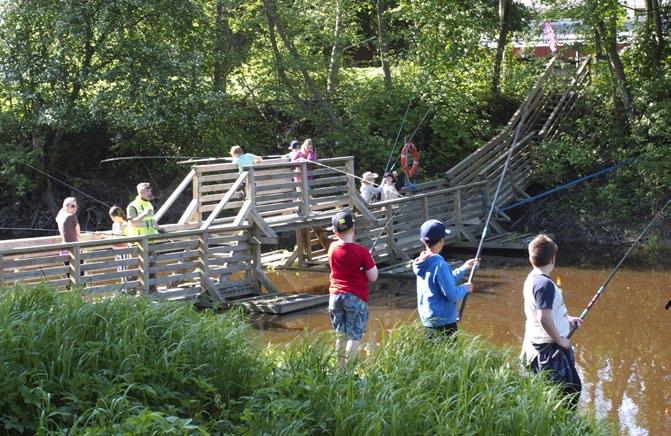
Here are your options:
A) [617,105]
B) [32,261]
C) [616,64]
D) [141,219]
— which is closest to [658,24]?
[616,64]

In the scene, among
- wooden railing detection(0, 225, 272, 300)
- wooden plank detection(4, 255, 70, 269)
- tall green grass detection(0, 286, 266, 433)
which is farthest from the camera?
wooden railing detection(0, 225, 272, 300)

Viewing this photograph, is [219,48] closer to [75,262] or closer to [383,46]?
[383,46]

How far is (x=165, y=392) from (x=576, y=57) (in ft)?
66.5

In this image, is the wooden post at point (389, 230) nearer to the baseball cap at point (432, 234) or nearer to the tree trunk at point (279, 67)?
the tree trunk at point (279, 67)

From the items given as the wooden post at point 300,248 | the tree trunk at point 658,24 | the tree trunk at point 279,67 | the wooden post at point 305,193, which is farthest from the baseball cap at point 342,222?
the tree trunk at point 279,67

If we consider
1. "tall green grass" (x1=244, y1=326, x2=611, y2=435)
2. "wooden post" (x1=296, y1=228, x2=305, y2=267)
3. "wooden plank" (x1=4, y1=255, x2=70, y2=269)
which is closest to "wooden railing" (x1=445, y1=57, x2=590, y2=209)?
"wooden post" (x1=296, y1=228, x2=305, y2=267)

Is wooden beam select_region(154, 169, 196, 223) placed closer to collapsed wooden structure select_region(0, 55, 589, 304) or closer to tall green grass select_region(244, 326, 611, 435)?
collapsed wooden structure select_region(0, 55, 589, 304)

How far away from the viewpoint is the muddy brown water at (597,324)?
9.07 metres

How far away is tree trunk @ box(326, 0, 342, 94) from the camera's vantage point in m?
23.6

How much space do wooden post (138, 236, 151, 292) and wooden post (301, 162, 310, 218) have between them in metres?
3.33

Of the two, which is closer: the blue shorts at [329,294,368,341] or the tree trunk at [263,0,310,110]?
the blue shorts at [329,294,368,341]

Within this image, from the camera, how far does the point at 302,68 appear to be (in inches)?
883

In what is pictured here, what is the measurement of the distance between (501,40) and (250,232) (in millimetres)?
11069

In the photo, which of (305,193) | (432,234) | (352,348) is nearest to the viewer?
(432,234)
